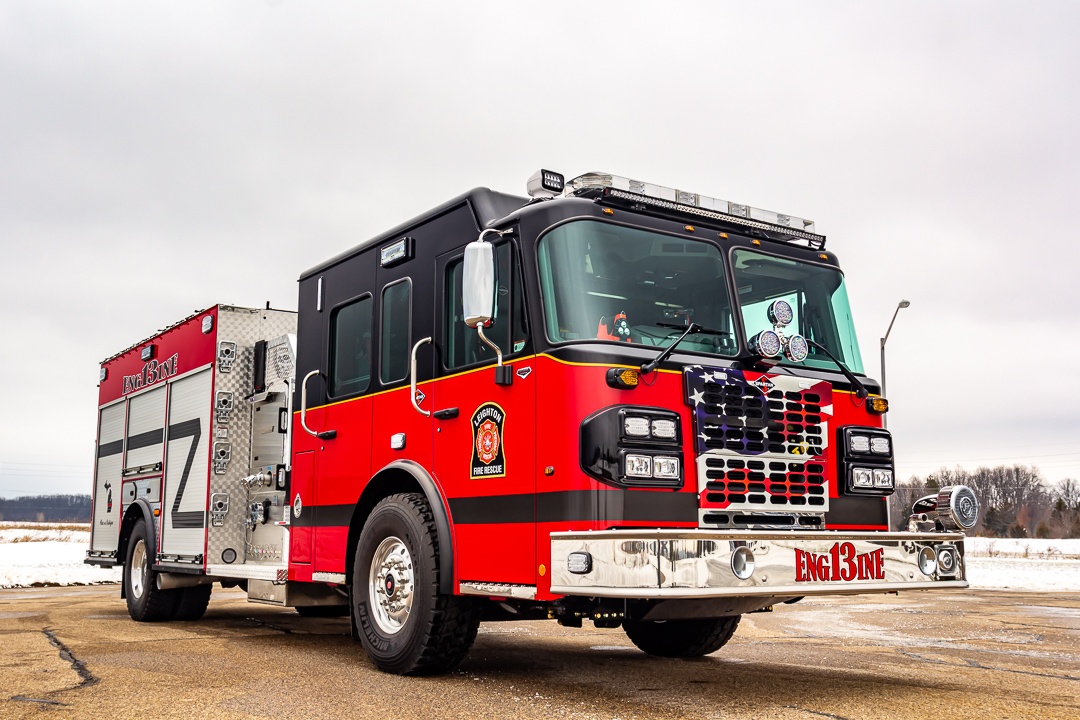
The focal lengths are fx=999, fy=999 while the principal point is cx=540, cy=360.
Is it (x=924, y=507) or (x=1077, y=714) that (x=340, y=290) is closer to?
(x=924, y=507)

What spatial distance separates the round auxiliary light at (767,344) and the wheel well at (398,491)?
2.18m

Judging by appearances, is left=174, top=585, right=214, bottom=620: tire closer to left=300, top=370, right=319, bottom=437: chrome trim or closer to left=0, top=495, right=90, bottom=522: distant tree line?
left=300, top=370, right=319, bottom=437: chrome trim

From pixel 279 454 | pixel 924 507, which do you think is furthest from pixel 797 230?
pixel 279 454

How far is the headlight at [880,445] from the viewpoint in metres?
6.31

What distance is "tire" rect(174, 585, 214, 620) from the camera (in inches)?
418

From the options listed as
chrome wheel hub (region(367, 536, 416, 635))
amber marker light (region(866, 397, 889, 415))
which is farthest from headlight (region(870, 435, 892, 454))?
chrome wheel hub (region(367, 536, 416, 635))

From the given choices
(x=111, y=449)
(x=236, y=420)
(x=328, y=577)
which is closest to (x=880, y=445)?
(x=328, y=577)

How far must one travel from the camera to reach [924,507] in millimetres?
6277

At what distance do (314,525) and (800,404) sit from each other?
391 cm

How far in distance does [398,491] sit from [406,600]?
789mm

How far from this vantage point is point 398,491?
6.90 meters

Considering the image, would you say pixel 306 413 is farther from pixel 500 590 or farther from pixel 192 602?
pixel 192 602

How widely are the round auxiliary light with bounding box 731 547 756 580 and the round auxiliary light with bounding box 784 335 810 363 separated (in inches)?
58.3

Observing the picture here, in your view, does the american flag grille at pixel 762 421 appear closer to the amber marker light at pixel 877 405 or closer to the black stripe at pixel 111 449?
the amber marker light at pixel 877 405
